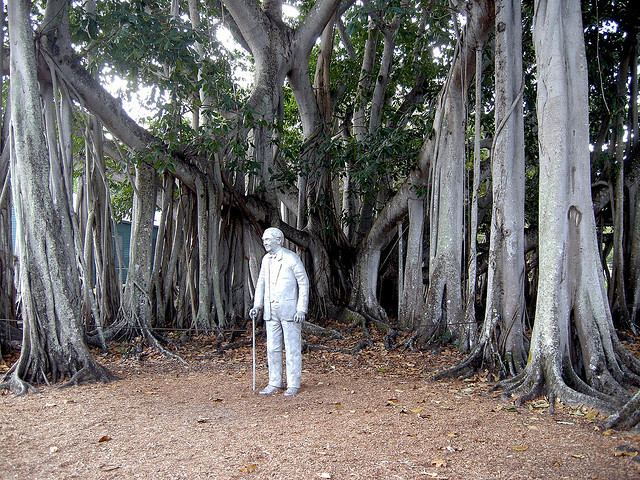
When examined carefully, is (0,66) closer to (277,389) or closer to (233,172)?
(233,172)

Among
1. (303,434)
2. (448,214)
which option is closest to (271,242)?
(303,434)

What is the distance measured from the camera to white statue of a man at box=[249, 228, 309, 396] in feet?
16.4

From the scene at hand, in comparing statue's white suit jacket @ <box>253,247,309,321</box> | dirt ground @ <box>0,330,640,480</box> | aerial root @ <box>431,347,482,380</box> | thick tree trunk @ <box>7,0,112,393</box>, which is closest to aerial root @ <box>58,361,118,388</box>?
thick tree trunk @ <box>7,0,112,393</box>

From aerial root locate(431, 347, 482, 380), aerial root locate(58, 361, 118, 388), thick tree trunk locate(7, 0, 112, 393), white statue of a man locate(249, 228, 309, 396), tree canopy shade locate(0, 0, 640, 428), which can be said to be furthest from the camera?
aerial root locate(431, 347, 482, 380)

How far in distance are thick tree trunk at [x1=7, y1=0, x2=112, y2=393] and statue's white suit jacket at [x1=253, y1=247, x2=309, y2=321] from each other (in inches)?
70.8

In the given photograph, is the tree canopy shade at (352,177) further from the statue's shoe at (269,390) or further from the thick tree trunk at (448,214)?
the statue's shoe at (269,390)

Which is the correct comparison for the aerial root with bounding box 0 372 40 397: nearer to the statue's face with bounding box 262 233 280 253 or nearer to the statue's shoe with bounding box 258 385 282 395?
the statue's shoe with bounding box 258 385 282 395

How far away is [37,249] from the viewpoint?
5.30 m

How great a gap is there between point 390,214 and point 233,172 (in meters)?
2.51

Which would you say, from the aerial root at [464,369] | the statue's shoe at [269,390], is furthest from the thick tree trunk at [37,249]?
the aerial root at [464,369]

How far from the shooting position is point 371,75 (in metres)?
9.67

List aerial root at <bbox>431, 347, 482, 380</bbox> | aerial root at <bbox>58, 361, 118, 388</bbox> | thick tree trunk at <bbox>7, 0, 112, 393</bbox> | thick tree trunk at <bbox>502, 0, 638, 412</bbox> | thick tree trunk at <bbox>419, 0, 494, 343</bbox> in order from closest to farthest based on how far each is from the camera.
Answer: thick tree trunk at <bbox>502, 0, 638, 412</bbox> < aerial root at <bbox>58, 361, 118, 388</bbox> < thick tree trunk at <bbox>7, 0, 112, 393</bbox> < aerial root at <bbox>431, 347, 482, 380</bbox> < thick tree trunk at <bbox>419, 0, 494, 343</bbox>

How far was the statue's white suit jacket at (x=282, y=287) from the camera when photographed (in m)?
4.98

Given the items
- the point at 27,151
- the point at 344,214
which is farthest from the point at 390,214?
the point at 27,151
